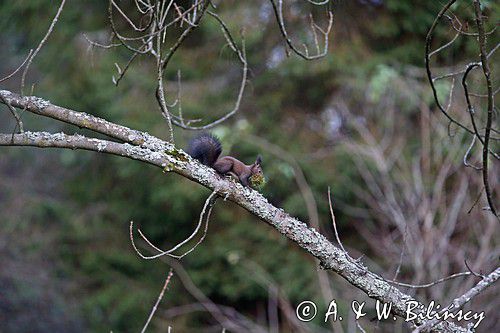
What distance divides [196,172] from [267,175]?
14.1 ft

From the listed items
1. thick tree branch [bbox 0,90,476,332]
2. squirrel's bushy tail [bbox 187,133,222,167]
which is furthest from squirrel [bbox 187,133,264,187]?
thick tree branch [bbox 0,90,476,332]

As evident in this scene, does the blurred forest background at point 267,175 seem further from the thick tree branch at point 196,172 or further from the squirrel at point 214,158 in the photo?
the thick tree branch at point 196,172

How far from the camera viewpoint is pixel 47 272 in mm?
9414

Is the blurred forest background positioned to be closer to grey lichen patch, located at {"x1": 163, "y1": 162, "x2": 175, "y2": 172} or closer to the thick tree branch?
the thick tree branch

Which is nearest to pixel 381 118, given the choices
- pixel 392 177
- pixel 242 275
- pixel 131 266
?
pixel 392 177

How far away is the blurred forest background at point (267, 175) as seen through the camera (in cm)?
668

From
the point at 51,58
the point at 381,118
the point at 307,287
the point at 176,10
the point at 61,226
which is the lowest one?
the point at 176,10

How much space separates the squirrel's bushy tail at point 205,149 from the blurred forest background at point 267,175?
317 cm

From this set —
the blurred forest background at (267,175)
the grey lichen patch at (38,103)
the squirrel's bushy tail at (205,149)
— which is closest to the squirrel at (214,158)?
the squirrel's bushy tail at (205,149)

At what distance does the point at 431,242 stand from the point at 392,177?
101 centimetres

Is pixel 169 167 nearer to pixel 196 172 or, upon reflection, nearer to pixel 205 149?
pixel 196 172

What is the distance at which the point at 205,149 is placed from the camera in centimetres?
310

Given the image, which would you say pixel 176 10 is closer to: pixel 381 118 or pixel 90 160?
pixel 381 118

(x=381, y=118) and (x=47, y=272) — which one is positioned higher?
(x=381, y=118)
